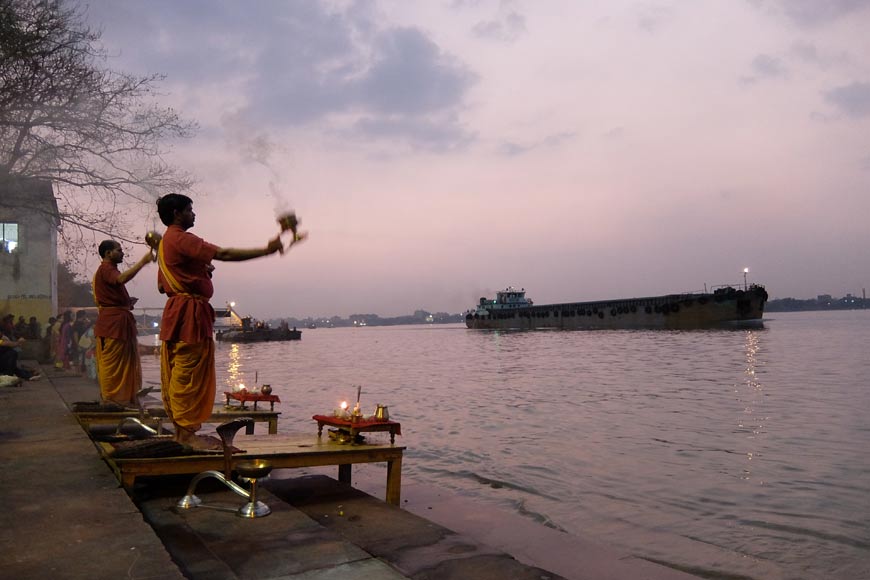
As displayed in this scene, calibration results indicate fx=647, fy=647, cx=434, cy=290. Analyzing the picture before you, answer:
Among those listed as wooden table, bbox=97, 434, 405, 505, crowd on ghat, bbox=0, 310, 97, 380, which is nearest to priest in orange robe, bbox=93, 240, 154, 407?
wooden table, bbox=97, 434, 405, 505

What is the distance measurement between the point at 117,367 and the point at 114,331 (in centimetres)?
49

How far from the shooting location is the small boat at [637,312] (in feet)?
232

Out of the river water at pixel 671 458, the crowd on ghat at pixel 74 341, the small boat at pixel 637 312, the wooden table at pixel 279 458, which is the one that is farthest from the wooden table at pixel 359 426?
the small boat at pixel 637 312

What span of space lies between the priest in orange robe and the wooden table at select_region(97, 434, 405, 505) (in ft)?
6.88

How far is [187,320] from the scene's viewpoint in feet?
15.1

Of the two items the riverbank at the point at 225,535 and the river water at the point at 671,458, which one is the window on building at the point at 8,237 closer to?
the river water at the point at 671,458

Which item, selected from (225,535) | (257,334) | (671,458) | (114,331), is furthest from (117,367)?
(257,334)

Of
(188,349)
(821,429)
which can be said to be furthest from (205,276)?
A: (821,429)

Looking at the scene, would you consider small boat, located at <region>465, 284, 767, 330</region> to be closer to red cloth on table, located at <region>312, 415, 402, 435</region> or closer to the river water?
the river water

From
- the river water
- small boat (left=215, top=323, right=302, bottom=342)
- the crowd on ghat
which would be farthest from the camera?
small boat (left=215, top=323, right=302, bottom=342)

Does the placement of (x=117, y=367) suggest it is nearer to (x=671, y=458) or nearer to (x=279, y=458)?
(x=279, y=458)

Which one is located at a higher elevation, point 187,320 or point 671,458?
point 187,320

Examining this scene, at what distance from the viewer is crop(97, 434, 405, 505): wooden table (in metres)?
4.33

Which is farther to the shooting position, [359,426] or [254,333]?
[254,333]
